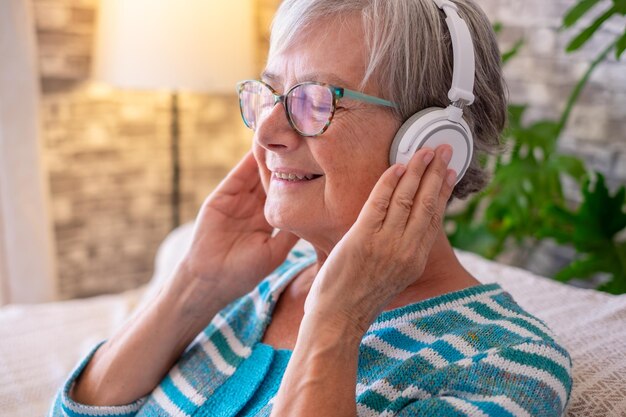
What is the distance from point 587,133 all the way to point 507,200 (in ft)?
1.37

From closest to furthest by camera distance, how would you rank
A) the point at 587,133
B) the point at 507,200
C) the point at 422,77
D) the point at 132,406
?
the point at 422,77
the point at 132,406
the point at 507,200
the point at 587,133

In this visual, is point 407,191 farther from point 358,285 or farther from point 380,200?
point 358,285

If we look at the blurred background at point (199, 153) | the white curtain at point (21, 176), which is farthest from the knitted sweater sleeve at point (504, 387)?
the white curtain at point (21, 176)

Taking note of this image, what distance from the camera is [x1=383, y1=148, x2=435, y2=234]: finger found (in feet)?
3.22

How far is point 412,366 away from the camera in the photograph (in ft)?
3.29

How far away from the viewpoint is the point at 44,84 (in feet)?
8.75

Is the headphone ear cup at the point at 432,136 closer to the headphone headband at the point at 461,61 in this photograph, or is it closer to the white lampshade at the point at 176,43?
the headphone headband at the point at 461,61

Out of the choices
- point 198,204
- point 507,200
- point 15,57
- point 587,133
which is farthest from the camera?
point 198,204

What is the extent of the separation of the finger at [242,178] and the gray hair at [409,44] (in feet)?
1.20

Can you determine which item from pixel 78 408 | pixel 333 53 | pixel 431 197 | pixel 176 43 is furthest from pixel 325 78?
pixel 176 43

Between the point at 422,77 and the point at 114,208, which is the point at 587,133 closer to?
the point at 422,77

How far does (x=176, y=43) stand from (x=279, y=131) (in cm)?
146

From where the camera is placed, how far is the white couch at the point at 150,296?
1.13 m

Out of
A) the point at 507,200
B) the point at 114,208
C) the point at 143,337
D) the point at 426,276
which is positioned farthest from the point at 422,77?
the point at 114,208
